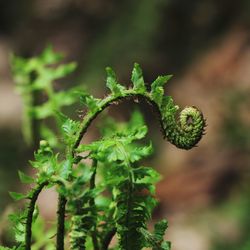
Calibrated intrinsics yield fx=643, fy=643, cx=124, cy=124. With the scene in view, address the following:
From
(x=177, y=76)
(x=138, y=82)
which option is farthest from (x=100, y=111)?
(x=177, y=76)

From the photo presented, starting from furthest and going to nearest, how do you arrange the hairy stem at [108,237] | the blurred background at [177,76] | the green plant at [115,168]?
the blurred background at [177,76], the hairy stem at [108,237], the green plant at [115,168]

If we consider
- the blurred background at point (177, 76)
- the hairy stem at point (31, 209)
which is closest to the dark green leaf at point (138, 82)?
the hairy stem at point (31, 209)

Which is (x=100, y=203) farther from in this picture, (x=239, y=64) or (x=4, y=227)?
(x=239, y=64)

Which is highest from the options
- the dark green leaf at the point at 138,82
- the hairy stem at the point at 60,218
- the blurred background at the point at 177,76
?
the blurred background at the point at 177,76

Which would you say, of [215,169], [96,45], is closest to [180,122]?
[215,169]

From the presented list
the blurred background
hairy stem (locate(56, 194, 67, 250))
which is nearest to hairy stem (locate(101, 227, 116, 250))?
hairy stem (locate(56, 194, 67, 250))

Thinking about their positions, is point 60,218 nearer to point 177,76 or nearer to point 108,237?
point 108,237

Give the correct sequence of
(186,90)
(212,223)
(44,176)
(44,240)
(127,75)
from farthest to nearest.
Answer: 1. (186,90)
2. (127,75)
3. (212,223)
4. (44,240)
5. (44,176)

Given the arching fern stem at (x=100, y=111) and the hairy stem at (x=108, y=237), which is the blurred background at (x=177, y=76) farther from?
the arching fern stem at (x=100, y=111)
